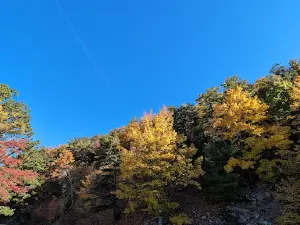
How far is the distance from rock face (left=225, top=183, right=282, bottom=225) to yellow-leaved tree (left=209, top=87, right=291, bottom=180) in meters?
1.42

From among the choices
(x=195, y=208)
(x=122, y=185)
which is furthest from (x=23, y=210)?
(x=195, y=208)

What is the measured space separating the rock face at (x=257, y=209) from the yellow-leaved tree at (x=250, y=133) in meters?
1.42

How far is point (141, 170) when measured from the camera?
20797 mm

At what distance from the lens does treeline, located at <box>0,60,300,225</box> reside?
20.5 metres

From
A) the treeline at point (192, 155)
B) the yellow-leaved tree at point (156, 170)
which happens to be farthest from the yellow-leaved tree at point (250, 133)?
the yellow-leaved tree at point (156, 170)

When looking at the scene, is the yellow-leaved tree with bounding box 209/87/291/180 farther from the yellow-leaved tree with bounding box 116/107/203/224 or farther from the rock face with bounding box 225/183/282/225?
the yellow-leaved tree with bounding box 116/107/203/224

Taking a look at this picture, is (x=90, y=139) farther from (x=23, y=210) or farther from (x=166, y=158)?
(x=166, y=158)

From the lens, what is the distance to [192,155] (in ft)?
77.8

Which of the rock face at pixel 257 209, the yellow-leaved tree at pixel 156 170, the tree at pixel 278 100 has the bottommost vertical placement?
the rock face at pixel 257 209

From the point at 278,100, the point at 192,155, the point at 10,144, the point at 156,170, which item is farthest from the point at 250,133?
the point at 10,144

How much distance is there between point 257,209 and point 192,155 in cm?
668

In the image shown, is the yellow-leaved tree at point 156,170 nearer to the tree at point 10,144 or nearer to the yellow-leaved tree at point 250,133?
the yellow-leaved tree at point 250,133

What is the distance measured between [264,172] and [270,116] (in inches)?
228

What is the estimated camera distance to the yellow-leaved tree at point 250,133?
2133cm
